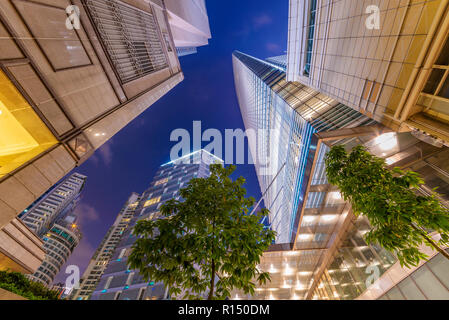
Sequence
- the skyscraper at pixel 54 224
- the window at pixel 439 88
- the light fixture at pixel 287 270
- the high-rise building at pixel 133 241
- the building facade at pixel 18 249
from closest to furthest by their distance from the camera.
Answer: the window at pixel 439 88
the building facade at pixel 18 249
the light fixture at pixel 287 270
the high-rise building at pixel 133 241
the skyscraper at pixel 54 224

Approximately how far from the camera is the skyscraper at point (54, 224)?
3388 inches

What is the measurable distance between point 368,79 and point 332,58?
5.09 meters

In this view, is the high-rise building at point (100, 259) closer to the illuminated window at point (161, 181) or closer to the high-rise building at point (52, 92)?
the illuminated window at point (161, 181)

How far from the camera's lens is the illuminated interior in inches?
235

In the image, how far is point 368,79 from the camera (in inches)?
396

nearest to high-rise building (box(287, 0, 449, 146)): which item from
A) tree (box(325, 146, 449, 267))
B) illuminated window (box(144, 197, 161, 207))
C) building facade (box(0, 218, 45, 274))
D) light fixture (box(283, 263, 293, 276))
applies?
tree (box(325, 146, 449, 267))

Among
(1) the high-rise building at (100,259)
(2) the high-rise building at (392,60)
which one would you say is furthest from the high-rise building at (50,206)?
(2) the high-rise building at (392,60)

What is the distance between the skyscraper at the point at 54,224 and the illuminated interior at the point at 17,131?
11951 centimetres

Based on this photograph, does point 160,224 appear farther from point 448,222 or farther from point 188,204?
point 448,222

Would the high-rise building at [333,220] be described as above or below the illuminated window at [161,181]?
below

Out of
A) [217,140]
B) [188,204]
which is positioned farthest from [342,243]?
[217,140]

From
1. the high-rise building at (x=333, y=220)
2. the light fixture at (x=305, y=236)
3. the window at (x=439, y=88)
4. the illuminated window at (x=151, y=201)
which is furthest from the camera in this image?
the illuminated window at (x=151, y=201)

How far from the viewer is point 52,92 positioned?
7.06 meters

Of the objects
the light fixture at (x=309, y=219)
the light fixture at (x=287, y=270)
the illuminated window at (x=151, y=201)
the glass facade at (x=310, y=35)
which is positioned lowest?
the light fixture at (x=287, y=270)
